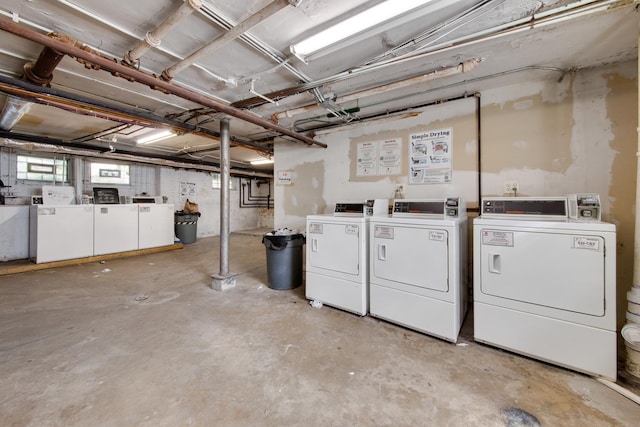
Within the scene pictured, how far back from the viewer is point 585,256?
5.40 feet

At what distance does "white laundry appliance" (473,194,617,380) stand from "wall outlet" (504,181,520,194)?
1.78 feet

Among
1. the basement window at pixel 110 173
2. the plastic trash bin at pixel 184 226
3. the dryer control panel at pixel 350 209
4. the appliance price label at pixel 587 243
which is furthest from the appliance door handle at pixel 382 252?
the basement window at pixel 110 173

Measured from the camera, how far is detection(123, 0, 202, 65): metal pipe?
134cm

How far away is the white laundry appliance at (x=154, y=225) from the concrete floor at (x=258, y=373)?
278 centimetres

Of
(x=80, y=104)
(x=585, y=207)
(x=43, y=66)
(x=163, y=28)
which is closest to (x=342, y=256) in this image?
(x=585, y=207)

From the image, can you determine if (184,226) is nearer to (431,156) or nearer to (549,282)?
(431,156)

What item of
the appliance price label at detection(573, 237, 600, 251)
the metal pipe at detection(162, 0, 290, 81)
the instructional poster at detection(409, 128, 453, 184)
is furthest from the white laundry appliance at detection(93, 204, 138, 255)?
the appliance price label at detection(573, 237, 600, 251)

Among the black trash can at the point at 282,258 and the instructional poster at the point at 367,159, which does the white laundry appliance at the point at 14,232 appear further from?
the instructional poster at the point at 367,159

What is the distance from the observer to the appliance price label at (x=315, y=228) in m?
2.80

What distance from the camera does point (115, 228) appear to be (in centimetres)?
505

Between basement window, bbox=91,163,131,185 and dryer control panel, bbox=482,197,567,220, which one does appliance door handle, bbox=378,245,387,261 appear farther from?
basement window, bbox=91,163,131,185

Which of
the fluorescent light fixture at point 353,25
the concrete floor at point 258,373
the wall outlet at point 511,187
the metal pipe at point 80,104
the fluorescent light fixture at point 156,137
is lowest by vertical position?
the concrete floor at point 258,373

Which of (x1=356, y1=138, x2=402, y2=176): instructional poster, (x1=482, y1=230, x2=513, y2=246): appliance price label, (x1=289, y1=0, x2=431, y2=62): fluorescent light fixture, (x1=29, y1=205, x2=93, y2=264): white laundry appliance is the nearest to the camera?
(x1=289, y1=0, x2=431, y2=62): fluorescent light fixture

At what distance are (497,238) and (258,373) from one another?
2025mm
